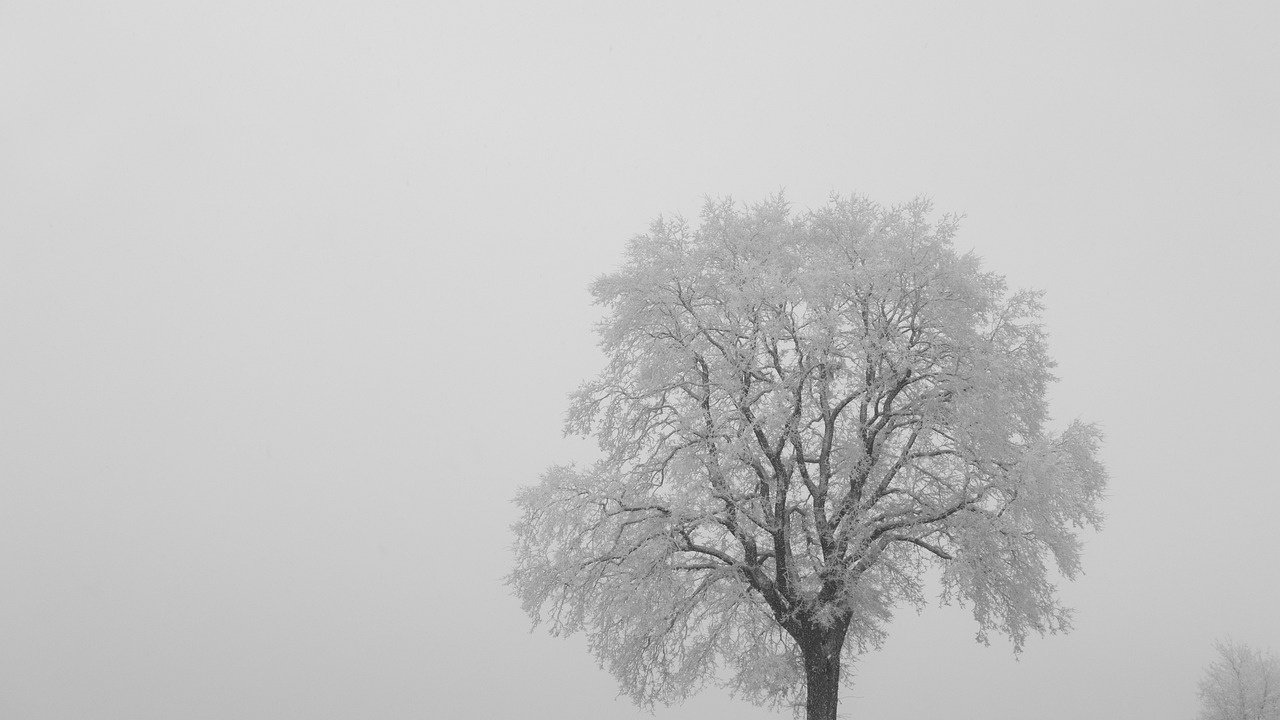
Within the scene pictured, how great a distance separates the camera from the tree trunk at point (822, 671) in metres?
19.3

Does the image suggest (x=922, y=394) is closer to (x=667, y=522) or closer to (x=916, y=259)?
(x=916, y=259)

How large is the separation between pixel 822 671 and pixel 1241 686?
30.7m

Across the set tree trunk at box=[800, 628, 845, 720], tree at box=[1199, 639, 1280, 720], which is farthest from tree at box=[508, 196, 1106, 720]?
tree at box=[1199, 639, 1280, 720]

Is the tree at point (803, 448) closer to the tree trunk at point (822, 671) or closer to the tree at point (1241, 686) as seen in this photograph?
the tree trunk at point (822, 671)

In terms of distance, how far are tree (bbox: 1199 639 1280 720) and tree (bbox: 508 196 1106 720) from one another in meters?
26.9

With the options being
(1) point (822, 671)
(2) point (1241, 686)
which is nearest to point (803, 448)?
(1) point (822, 671)

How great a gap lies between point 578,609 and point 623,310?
676 cm

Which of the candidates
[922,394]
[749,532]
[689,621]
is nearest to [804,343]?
[922,394]

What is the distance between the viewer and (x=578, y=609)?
2028 centimetres

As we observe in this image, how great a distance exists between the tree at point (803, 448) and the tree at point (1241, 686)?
26895 mm

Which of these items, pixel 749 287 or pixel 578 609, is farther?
pixel 578 609

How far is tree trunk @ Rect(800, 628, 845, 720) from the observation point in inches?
760

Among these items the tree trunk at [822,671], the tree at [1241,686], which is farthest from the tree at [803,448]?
the tree at [1241,686]

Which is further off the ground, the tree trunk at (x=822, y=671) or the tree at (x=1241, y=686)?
the tree at (x=1241, y=686)
